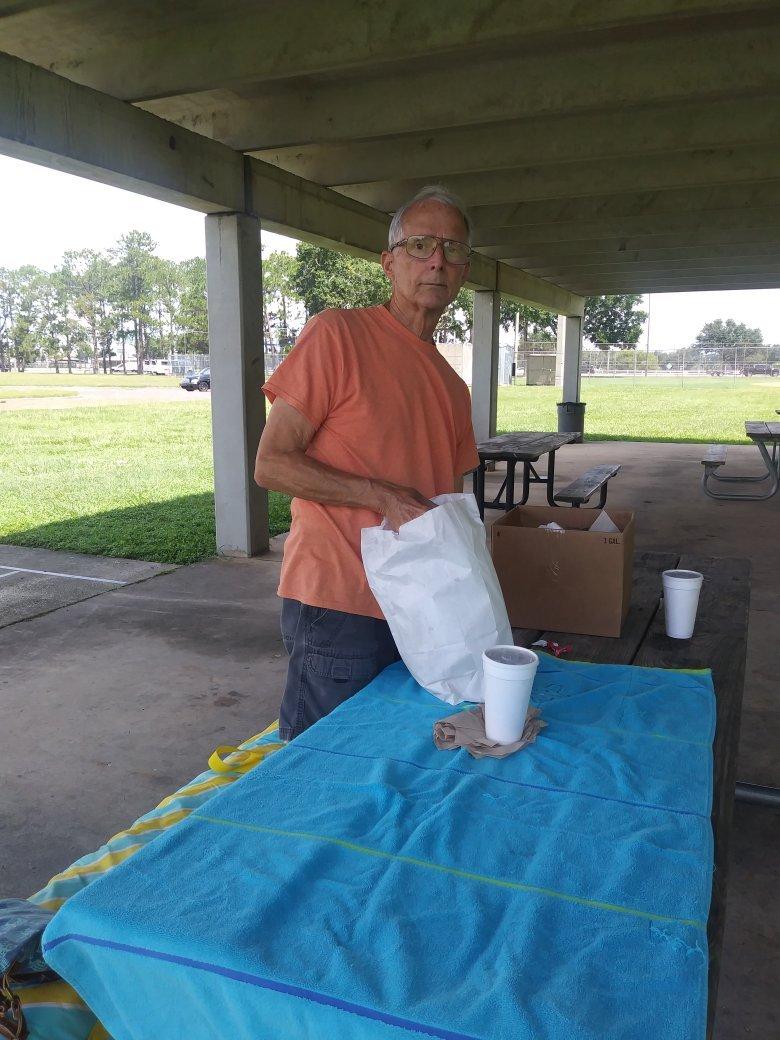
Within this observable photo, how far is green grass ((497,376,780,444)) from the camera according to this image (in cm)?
1856

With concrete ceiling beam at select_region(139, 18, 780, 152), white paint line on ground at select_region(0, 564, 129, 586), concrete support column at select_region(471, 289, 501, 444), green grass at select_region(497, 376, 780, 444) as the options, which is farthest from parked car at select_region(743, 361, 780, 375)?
white paint line on ground at select_region(0, 564, 129, 586)

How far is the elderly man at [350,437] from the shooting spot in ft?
6.11

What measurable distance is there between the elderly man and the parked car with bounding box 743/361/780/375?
4438 cm

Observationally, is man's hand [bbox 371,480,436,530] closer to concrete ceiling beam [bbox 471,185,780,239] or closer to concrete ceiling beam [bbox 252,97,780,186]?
concrete ceiling beam [bbox 252,97,780,186]

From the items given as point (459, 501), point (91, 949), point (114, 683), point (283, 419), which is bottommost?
point (114, 683)

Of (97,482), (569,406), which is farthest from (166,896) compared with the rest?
(569,406)

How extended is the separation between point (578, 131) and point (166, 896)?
6205 millimetres

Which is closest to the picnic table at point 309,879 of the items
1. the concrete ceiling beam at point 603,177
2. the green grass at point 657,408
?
the concrete ceiling beam at point 603,177

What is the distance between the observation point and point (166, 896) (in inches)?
41.6

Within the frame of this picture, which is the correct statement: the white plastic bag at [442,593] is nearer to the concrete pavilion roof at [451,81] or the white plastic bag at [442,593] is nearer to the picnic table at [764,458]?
the concrete pavilion roof at [451,81]

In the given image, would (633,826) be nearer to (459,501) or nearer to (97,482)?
(459,501)

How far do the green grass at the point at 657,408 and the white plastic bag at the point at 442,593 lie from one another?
15.9 meters

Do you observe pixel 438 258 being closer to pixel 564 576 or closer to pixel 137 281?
pixel 564 576

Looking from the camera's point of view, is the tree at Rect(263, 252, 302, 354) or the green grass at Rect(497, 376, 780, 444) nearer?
the green grass at Rect(497, 376, 780, 444)
